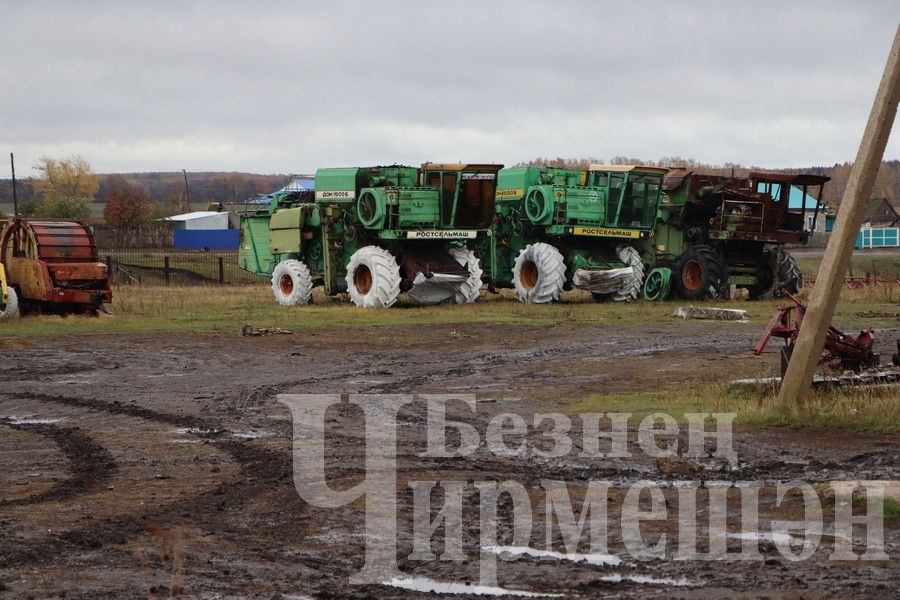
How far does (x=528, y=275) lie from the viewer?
33.9m

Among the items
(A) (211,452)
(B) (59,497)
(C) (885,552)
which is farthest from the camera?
(A) (211,452)

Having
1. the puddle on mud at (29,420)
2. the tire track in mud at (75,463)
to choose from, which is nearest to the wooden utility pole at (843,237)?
the tire track in mud at (75,463)

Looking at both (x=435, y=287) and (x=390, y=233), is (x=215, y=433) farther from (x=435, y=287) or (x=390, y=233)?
(x=435, y=287)

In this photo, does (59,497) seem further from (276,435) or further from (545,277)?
(545,277)

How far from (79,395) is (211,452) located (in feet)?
16.8

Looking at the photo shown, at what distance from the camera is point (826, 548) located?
791 cm

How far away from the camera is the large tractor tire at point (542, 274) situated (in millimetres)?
32594

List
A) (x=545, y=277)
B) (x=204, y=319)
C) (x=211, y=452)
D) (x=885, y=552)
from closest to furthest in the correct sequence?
(x=885, y=552)
(x=211, y=452)
(x=204, y=319)
(x=545, y=277)

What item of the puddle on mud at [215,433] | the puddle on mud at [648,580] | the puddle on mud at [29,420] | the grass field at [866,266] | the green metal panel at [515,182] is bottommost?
the grass field at [866,266]

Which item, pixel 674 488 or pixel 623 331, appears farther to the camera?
pixel 623 331

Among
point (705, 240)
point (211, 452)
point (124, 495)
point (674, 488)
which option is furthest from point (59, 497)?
point (705, 240)

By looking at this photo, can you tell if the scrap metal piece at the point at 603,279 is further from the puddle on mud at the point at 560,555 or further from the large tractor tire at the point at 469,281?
the puddle on mud at the point at 560,555

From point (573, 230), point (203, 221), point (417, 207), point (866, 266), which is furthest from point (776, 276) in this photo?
point (203, 221)

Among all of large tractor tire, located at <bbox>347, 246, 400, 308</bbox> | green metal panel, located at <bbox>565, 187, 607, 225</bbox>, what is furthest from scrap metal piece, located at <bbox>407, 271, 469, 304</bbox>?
green metal panel, located at <bbox>565, 187, 607, 225</bbox>
